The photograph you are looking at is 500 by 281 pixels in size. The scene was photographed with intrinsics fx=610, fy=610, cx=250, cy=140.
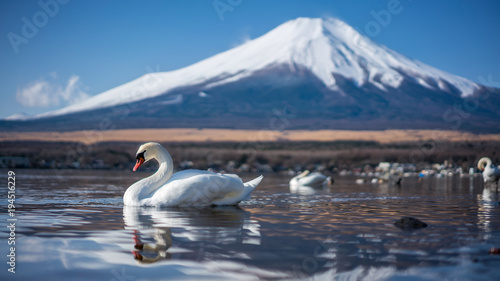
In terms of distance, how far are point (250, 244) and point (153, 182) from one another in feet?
21.6

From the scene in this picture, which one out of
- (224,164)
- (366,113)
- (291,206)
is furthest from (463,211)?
(366,113)

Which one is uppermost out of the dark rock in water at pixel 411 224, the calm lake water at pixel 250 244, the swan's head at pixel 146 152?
the swan's head at pixel 146 152

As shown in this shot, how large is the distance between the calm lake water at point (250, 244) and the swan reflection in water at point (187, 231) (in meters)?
0.02

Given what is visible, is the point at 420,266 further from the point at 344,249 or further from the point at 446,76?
the point at 446,76

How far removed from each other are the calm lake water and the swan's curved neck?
64cm

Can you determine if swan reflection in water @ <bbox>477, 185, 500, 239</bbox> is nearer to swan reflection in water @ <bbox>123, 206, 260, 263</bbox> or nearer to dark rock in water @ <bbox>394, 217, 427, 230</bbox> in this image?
dark rock in water @ <bbox>394, 217, 427, 230</bbox>

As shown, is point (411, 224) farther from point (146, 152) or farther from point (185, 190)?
point (146, 152)

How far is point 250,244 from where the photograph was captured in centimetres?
816

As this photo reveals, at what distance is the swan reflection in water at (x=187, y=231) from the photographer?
753 cm

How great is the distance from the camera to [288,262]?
6926 millimetres

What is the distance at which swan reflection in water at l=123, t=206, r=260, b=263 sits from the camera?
7531mm

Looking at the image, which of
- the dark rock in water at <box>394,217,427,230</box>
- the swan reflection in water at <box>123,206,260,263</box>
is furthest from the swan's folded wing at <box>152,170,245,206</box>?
the dark rock in water at <box>394,217,427,230</box>

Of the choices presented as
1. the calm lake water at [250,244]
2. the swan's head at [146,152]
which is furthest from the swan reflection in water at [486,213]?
the swan's head at [146,152]

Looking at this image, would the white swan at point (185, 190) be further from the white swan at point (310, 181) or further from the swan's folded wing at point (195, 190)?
the white swan at point (310, 181)
